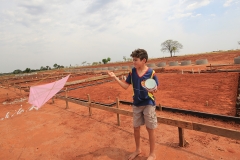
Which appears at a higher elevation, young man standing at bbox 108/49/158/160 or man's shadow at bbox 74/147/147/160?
young man standing at bbox 108/49/158/160

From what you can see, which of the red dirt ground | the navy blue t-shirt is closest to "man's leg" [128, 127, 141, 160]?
the red dirt ground

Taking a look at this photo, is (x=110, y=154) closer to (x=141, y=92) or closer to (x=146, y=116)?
(x=146, y=116)

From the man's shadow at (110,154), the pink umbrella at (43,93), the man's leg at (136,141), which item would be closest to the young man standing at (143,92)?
the man's leg at (136,141)

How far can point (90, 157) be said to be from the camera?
3451 mm

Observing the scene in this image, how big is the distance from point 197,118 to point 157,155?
261 centimetres

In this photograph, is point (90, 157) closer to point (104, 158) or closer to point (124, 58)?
point (104, 158)

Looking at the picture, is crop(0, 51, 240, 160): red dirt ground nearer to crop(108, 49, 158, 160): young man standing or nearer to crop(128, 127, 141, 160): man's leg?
crop(128, 127, 141, 160): man's leg

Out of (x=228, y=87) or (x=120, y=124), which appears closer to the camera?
(x=120, y=124)

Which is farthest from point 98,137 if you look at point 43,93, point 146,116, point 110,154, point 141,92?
point 141,92

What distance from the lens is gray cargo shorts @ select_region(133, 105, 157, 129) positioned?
2.68 meters

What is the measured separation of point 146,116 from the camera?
106 inches

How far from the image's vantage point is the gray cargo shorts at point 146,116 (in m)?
2.68

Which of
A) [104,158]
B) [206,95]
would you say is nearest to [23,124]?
[104,158]

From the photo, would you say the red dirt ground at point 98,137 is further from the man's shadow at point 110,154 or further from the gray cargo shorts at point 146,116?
the gray cargo shorts at point 146,116
